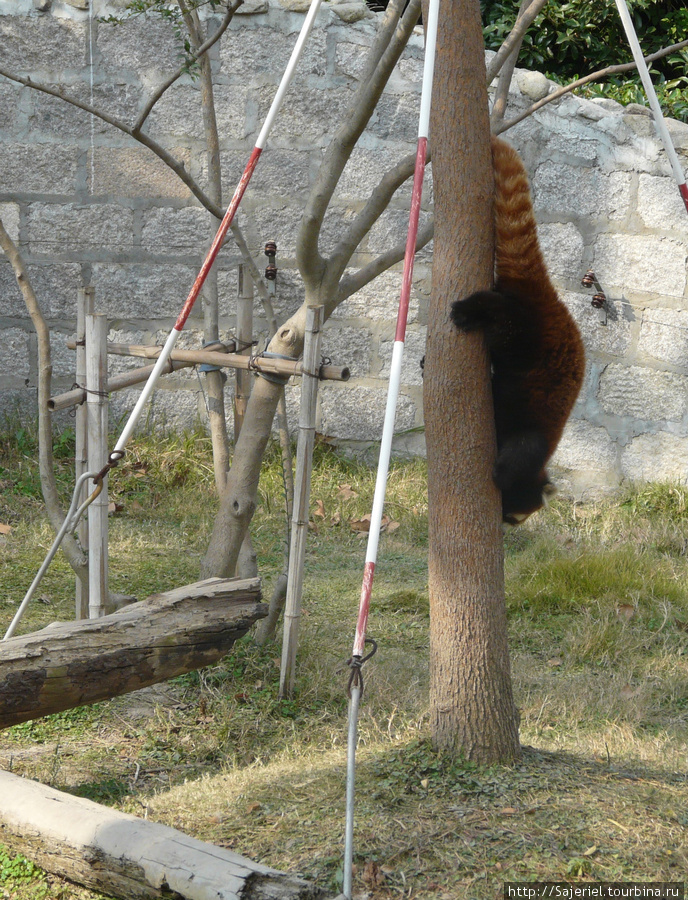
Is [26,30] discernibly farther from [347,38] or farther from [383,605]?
[383,605]

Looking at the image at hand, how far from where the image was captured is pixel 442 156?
2.49 metres

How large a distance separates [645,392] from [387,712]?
3603mm

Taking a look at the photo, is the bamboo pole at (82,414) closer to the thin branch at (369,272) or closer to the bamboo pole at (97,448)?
the bamboo pole at (97,448)

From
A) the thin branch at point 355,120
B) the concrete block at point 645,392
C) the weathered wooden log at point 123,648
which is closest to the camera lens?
the weathered wooden log at point 123,648

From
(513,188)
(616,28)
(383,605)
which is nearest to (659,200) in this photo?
(616,28)

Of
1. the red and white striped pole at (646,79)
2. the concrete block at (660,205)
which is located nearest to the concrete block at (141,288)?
the concrete block at (660,205)

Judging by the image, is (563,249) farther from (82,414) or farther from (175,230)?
(82,414)

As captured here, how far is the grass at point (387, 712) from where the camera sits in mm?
2213

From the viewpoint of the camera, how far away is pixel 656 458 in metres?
6.02

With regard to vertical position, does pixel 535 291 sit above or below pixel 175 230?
below

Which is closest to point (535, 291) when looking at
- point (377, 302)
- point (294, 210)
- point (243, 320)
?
point (243, 320)

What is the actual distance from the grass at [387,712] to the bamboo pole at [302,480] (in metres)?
0.30

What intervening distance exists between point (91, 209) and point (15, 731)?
364 centimetres

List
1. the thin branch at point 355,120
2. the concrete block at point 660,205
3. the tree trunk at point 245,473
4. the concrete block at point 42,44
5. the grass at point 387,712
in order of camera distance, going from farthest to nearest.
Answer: the concrete block at point 660,205, the concrete block at point 42,44, the tree trunk at point 245,473, the thin branch at point 355,120, the grass at point 387,712
